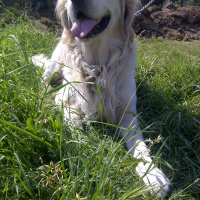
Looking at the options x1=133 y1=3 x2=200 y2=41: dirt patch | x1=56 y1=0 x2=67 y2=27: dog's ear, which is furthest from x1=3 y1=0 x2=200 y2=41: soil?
x1=56 y1=0 x2=67 y2=27: dog's ear

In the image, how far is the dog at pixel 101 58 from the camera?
197 centimetres

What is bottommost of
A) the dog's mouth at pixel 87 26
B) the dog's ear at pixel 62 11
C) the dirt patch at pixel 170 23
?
the dirt patch at pixel 170 23

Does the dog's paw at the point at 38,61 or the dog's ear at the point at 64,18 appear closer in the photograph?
the dog's ear at the point at 64,18

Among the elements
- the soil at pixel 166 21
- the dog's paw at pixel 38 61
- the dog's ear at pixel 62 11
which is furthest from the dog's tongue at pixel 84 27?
the soil at pixel 166 21

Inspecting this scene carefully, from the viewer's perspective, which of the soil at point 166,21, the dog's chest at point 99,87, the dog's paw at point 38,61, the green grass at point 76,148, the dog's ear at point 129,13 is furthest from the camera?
the soil at point 166,21

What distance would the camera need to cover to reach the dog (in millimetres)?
1975

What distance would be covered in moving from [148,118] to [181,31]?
6.75 meters

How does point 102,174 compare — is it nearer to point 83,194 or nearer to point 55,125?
point 83,194

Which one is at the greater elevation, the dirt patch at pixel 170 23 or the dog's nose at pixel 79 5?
the dog's nose at pixel 79 5

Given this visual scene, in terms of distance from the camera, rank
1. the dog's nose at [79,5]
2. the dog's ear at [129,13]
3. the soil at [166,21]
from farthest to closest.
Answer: the soil at [166,21], the dog's ear at [129,13], the dog's nose at [79,5]

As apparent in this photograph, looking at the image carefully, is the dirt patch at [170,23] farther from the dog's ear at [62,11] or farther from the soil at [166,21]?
the dog's ear at [62,11]

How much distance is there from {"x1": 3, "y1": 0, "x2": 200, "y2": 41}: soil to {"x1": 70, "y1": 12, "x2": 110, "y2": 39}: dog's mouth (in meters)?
5.17

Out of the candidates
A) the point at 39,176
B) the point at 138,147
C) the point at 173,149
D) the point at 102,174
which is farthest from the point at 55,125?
the point at 173,149

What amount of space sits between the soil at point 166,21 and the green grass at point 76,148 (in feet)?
16.7
